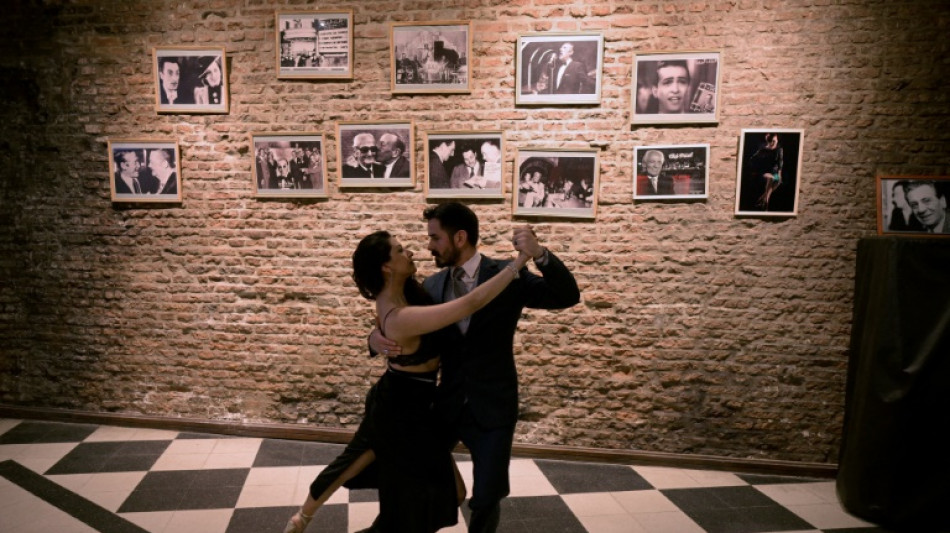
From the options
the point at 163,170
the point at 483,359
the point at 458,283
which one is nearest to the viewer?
the point at 483,359

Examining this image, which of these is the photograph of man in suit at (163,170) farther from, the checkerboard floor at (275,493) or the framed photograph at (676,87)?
the framed photograph at (676,87)

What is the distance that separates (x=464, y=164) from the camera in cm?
375

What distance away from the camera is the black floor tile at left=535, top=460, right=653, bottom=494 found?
11.1 feet

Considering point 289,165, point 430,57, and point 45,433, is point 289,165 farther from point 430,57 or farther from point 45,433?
point 45,433

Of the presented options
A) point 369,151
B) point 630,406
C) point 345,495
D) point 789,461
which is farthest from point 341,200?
point 789,461

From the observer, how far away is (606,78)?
362cm

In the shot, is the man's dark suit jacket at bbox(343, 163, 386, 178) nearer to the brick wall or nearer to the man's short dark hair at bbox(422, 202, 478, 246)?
the brick wall

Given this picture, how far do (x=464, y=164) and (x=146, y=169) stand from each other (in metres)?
2.50

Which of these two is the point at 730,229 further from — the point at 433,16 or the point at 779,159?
the point at 433,16

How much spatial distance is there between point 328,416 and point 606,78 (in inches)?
128

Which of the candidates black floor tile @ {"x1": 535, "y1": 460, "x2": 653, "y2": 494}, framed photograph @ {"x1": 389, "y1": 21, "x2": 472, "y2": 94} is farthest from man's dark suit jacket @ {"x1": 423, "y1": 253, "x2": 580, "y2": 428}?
framed photograph @ {"x1": 389, "y1": 21, "x2": 472, "y2": 94}

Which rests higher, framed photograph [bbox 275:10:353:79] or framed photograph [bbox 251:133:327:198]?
framed photograph [bbox 275:10:353:79]

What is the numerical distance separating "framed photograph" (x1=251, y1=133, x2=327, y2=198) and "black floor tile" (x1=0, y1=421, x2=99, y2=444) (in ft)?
7.70

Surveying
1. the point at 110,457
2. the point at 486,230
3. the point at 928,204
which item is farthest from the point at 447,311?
the point at 928,204
